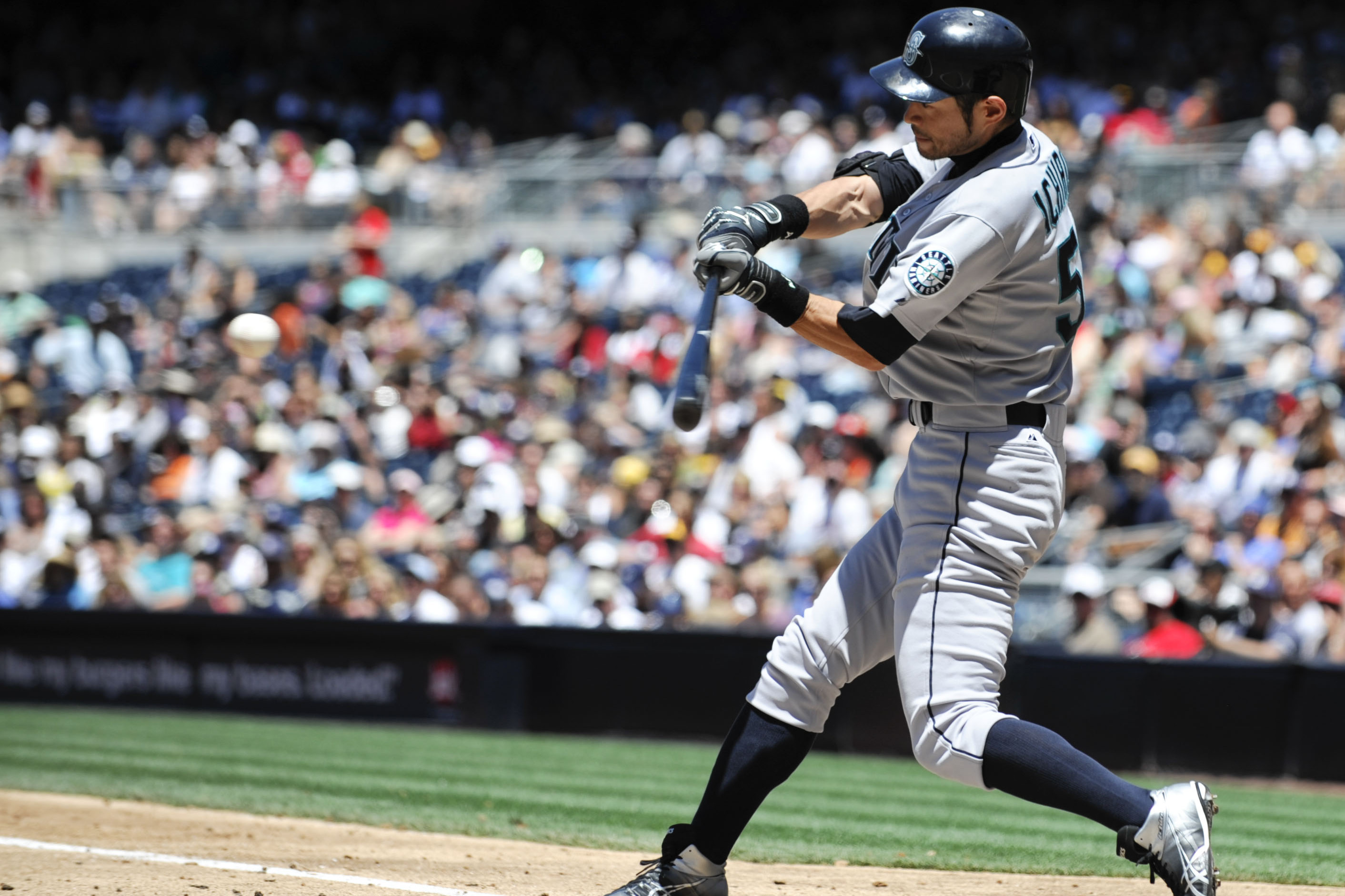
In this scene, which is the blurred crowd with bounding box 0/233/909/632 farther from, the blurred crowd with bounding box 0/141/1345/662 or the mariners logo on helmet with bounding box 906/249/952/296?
the mariners logo on helmet with bounding box 906/249/952/296

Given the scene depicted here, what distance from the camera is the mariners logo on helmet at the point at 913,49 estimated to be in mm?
3328

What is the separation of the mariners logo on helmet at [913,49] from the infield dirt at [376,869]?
2140 mm

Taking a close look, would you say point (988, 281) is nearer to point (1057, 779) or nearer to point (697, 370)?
point (697, 370)

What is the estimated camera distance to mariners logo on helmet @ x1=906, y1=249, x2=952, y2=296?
10.4ft

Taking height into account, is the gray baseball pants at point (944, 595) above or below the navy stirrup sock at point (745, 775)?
above

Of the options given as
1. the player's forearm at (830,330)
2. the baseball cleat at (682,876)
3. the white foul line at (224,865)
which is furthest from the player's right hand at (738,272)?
the white foul line at (224,865)

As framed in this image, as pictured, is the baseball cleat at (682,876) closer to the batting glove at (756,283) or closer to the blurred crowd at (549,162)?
the batting glove at (756,283)

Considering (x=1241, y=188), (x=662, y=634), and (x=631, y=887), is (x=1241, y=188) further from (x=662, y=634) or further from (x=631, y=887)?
(x=631, y=887)

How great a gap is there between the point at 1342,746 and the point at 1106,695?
3.75 ft

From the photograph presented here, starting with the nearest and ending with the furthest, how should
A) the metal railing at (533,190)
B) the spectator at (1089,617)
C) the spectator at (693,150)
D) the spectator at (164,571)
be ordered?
1. the spectator at (1089,617)
2. the spectator at (164,571)
3. the metal railing at (533,190)
4. the spectator at (693,150)

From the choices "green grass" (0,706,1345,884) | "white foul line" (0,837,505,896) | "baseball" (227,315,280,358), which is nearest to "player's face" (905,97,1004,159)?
"white foul line" (0,837,505,896)

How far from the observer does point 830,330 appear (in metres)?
3.21

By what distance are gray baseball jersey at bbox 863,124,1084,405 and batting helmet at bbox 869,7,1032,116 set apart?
0.16 meters

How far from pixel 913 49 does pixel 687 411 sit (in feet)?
3.23
